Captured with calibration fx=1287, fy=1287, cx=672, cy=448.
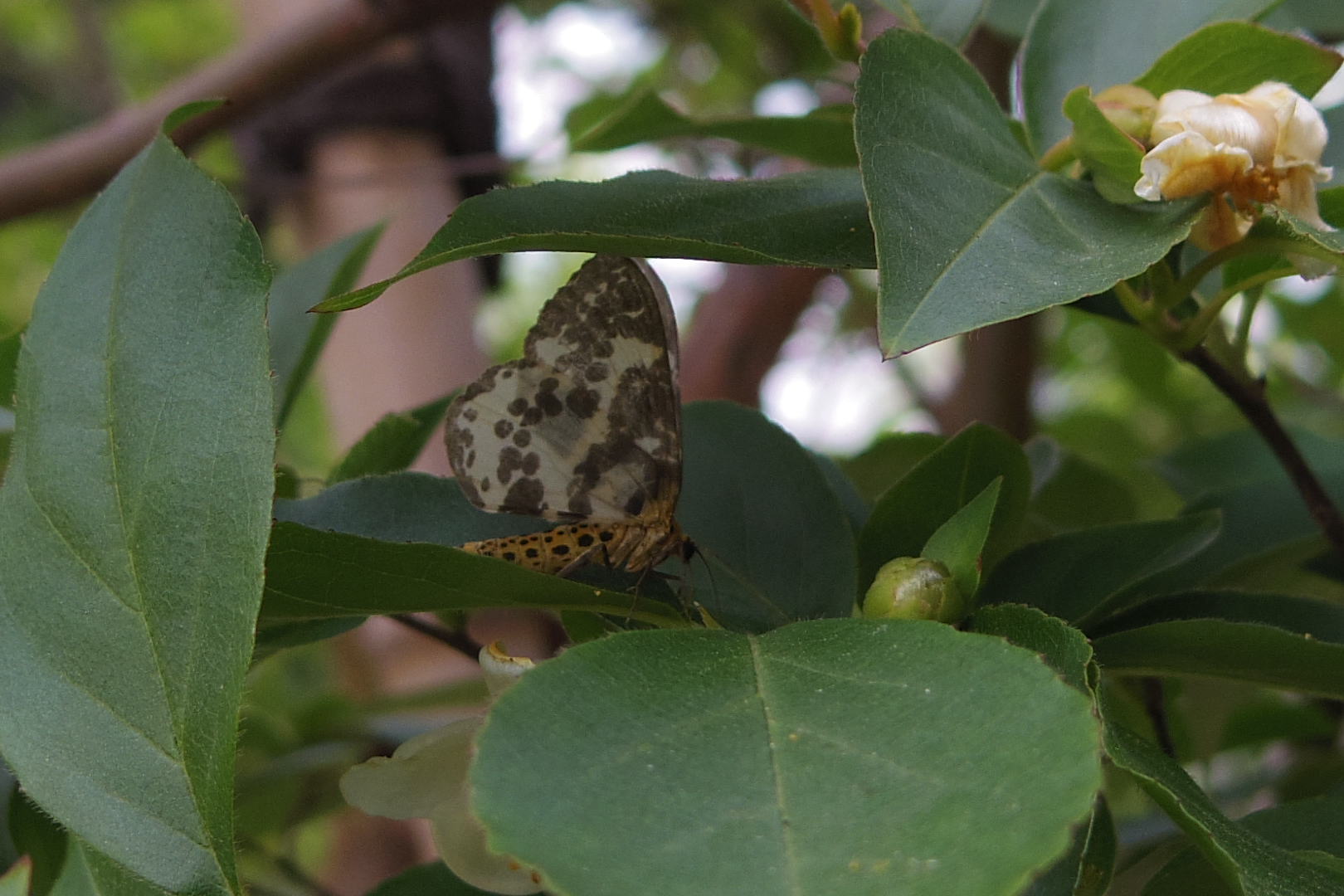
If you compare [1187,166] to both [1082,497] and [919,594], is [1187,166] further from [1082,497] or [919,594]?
[1082,497]

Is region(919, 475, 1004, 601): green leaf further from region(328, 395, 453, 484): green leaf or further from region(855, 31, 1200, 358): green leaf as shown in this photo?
region(328, 395, 453, 484): green leaf

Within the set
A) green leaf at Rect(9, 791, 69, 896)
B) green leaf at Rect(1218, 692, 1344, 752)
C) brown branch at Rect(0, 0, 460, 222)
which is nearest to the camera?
green leaf at Rect(9, 791, 69, 896)

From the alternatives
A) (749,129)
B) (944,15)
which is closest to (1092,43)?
(944,15)

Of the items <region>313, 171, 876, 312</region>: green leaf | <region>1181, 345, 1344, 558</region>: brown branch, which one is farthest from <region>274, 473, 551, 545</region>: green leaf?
<region>1181, 345, 1344, 558</region>: brown branch

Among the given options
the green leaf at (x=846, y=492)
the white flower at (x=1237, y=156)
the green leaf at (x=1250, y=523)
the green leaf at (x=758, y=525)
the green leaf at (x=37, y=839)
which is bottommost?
the green leaf at (x=37, y=839)

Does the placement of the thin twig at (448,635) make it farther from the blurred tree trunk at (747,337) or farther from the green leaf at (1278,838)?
the blurred tree trunk at (747,337)

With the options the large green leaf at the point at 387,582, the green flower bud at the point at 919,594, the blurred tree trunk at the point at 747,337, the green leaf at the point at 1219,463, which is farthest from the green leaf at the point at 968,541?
the blurred tree trunk at the point at 747,337
